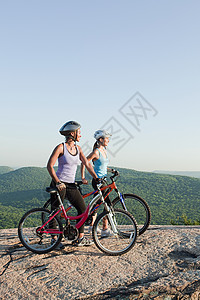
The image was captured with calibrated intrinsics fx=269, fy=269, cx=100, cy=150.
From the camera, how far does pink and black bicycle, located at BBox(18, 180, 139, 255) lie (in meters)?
4.00

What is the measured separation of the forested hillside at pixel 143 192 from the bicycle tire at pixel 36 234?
41.6m

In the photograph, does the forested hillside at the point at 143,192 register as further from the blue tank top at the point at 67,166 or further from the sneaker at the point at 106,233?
the blue tank top at the point at 67,166

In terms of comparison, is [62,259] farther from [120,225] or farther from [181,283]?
[181,283]

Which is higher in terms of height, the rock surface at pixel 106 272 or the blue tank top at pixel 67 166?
the blue tank top at pixel 67 166

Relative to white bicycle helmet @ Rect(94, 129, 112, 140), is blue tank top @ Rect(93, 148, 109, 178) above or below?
below

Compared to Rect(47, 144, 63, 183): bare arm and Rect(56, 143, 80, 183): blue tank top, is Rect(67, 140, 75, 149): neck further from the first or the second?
Rect(47, 144, 63, 183): bare arm

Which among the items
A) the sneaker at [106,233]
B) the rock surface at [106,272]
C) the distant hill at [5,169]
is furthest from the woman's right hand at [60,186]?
the distant hill at [5,169]

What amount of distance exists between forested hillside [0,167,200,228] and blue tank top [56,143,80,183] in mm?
41798

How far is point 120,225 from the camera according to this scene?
13.7 ft

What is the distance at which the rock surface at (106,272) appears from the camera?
3.11 meters

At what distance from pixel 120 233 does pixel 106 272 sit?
757 millimetres

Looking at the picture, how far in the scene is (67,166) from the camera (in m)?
4.23

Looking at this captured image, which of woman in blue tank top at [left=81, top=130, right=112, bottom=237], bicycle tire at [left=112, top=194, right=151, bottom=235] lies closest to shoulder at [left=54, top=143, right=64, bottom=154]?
woman in blue tank top at [left=81, top=130, right=112, bottom=237]

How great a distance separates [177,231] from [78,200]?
6.55ft
